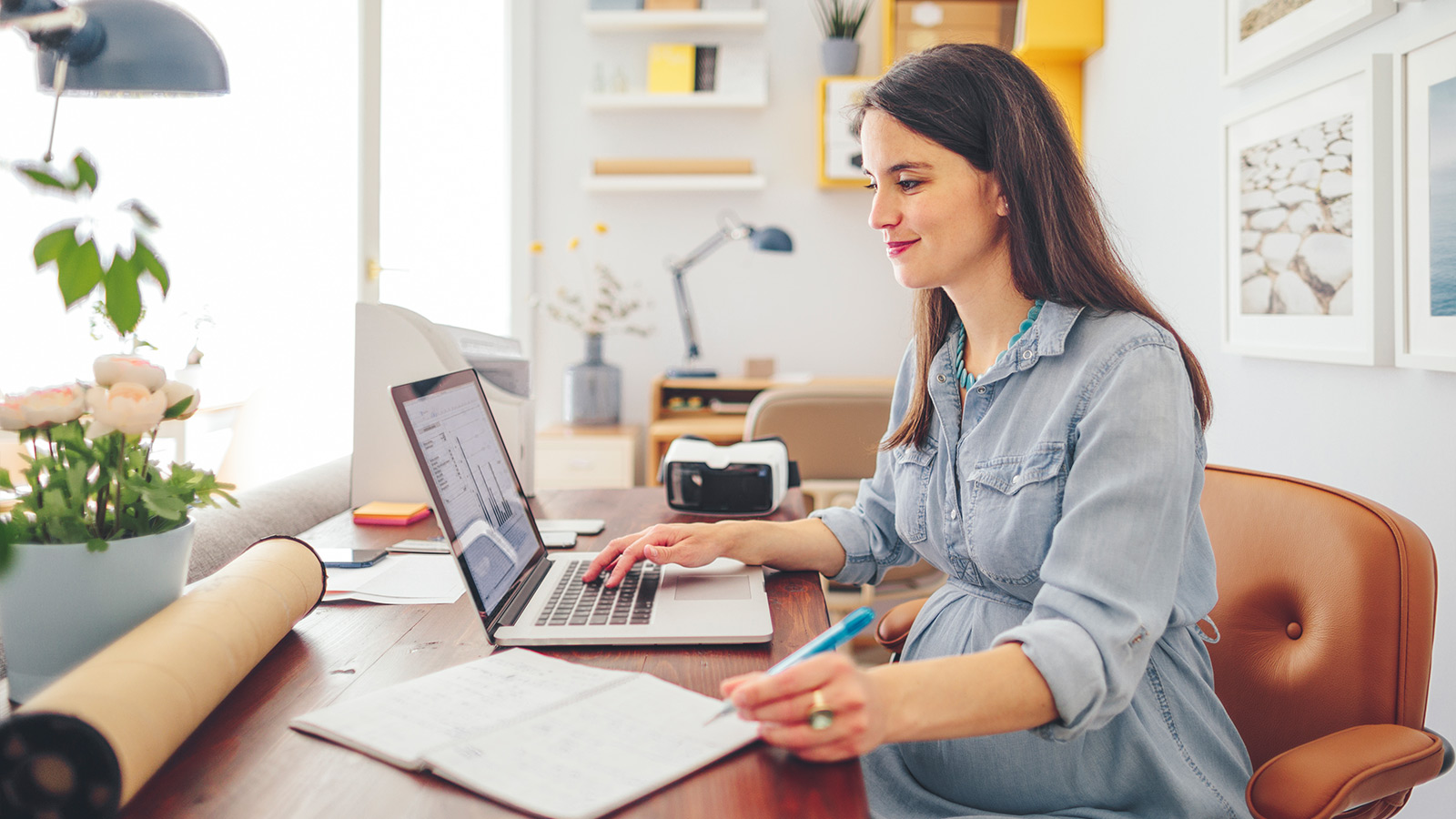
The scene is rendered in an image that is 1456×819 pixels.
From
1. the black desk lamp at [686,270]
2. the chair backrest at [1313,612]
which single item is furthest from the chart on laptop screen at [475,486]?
the black desk lamp at [686,270]

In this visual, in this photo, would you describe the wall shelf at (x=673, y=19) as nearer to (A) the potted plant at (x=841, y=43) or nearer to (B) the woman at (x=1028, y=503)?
(A) the potted plant at (x=841, y=43)

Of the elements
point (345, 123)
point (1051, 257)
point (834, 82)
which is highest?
point (834, 82)

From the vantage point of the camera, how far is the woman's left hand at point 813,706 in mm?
598

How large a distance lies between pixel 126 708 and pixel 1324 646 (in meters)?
1.08

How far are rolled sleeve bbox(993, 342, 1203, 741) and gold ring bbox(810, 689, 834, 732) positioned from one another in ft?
0.67

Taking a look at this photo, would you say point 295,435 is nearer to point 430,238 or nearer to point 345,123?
point 345,123

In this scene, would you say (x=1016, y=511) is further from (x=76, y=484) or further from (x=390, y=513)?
(x=390, y=513)

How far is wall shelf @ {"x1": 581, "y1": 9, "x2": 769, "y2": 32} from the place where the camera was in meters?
3.58

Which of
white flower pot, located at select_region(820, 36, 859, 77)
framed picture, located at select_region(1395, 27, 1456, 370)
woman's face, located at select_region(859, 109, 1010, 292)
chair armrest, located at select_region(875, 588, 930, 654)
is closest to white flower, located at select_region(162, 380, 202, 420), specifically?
woman's face, located at select_region(859, 109, 1010, 292)

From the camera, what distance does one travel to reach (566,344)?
3877 mm

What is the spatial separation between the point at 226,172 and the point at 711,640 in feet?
5.12

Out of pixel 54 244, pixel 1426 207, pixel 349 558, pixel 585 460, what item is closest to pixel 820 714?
pixel 54 244

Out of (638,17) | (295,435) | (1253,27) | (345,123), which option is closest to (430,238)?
(345,123)

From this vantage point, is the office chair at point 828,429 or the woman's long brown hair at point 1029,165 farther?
the office chair at point 828,429
